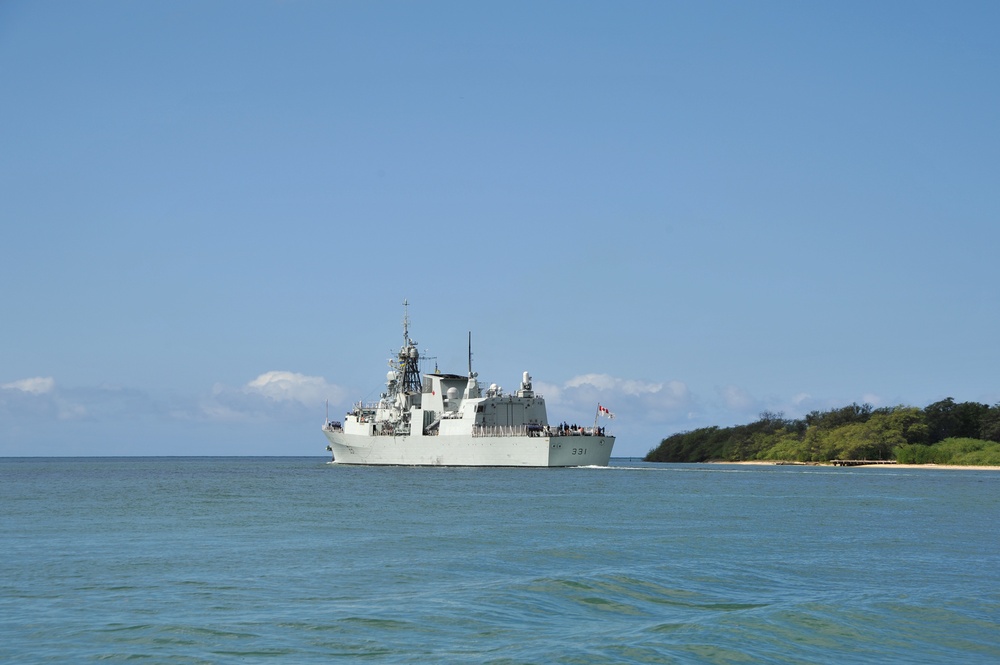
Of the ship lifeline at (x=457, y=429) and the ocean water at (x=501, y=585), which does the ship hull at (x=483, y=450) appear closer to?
the ship lifeline at (x=457, y=429)

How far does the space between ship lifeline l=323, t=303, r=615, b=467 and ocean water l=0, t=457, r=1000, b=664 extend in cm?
3693

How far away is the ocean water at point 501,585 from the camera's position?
544 inches

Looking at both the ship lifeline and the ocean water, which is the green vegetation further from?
the ocean water

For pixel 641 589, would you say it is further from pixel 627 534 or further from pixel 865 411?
pixel 865 411

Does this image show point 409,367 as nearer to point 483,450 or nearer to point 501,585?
point 483,450

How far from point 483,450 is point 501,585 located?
58.2 meters

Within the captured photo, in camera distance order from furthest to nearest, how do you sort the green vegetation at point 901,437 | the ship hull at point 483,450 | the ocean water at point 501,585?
1. the green vegetation at point 901,437
2. the ship hull at point 483,450
3. the ocean water at point 501,585

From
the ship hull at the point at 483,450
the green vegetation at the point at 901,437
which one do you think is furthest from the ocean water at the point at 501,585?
the green vegetation at the point at 901,437

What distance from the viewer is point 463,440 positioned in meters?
76.9

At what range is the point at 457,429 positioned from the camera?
7819 centimetres

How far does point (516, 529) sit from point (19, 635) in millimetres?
17215

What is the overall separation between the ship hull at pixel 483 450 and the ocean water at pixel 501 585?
3559cm

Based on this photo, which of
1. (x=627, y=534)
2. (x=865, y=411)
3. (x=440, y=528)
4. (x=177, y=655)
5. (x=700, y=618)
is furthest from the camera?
(x=865, y=411)

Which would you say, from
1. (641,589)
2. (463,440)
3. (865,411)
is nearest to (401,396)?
(463,440)
